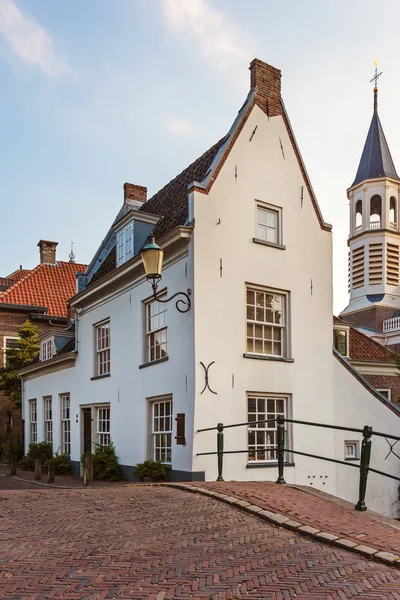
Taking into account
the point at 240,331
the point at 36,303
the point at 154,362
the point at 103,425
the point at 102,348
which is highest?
the point at 36,303

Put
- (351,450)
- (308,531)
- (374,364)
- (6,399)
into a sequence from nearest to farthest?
1. (308,531)
2. (351,450)
3. (374,364)
4. (6,399)

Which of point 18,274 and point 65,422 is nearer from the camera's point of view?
point 65,422

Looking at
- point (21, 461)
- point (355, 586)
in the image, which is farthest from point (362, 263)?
point (355, 586)

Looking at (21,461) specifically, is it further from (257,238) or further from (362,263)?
(362,263)

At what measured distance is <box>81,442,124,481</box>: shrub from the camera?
52.4 ft

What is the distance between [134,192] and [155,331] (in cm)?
920

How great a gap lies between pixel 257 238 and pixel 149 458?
20.7ft

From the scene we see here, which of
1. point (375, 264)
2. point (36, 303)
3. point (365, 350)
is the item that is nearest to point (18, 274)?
point (36, 303)

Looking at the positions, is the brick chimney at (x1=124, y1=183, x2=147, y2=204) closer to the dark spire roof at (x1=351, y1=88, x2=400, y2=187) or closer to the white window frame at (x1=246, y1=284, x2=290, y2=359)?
the white window frame at (x1=246, y1=284, x2=290, y2=359)

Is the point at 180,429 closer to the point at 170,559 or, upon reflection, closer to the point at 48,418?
the point at 170,559

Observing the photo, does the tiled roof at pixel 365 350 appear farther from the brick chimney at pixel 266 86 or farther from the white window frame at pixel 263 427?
the brick chimney at pixel 266 86

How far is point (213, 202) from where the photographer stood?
13.8m

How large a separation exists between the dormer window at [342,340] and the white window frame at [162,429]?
9072mm

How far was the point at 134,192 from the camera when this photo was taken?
22.6 meters
